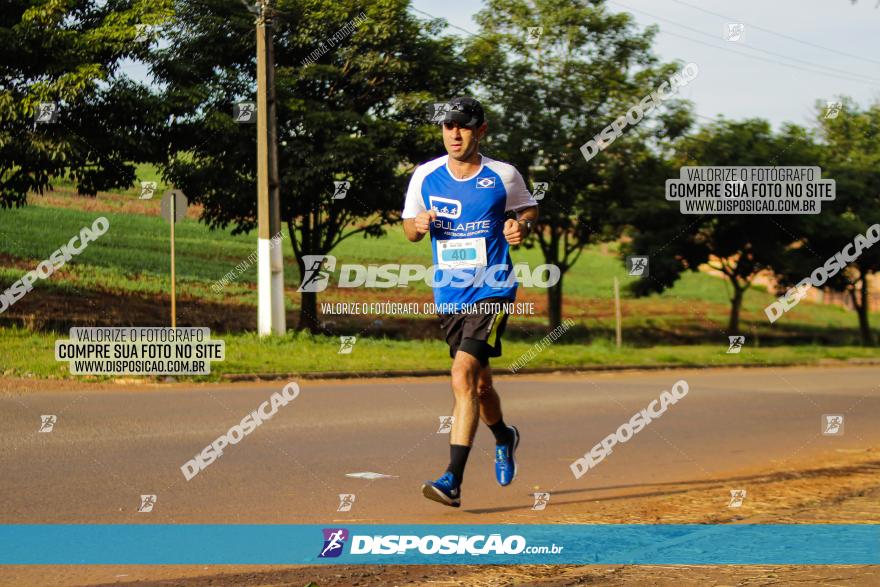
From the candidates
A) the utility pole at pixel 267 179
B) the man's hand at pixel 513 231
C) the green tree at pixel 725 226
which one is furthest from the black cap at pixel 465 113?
the green tree at pixel 725 226

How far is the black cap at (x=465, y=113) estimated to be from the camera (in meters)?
5.97

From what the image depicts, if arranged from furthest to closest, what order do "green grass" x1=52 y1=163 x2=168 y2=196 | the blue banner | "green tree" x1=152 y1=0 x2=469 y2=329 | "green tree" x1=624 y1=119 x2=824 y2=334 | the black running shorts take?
"green tree" x1=624 y1=119 x2=824 y2=334 → "green tree" x1=152 y1=0 x2=469 y2=329 → "green grass" x1=52 y1=163 x2=168 y2=196 → the black running shorts → the blue banner

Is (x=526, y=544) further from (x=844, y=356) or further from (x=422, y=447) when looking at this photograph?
(x=844, y=356)

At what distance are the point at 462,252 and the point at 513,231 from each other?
11.5 inches

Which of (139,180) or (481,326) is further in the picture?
(139,180)

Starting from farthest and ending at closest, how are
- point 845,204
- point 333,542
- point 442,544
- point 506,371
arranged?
1. point 845,204
2. point 506,371
3. point 442,544
4. point 333,542

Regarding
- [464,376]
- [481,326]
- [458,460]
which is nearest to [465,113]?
[481,326]

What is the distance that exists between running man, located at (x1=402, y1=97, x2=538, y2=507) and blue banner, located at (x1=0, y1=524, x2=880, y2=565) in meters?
0.39

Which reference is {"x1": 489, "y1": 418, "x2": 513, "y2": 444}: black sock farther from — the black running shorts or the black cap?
the black cap

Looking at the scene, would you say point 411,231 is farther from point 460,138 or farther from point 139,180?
point 139,180

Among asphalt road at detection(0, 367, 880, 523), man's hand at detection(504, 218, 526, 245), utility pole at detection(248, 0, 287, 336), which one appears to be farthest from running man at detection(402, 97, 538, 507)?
utility pole at detection(248, 0, 287, 336)

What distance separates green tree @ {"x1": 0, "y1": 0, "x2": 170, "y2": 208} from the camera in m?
20.8

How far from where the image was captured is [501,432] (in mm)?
6691

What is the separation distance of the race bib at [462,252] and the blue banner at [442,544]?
1.42 m
